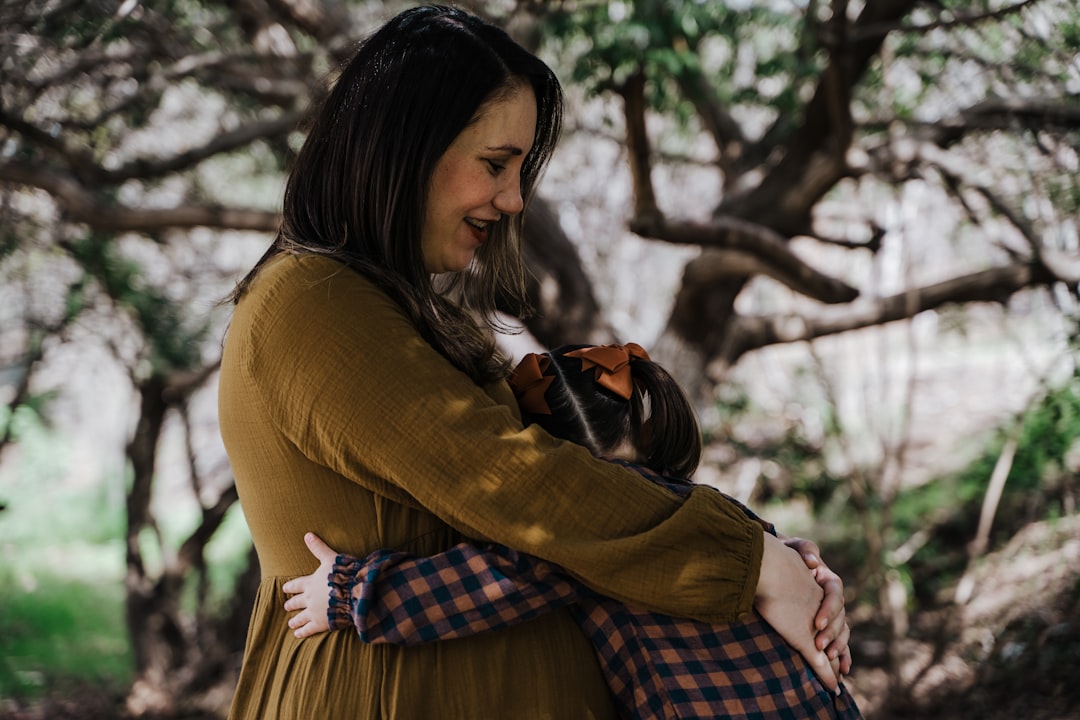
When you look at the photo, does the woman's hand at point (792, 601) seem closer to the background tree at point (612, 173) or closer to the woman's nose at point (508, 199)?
the woman's nose at point (508, 199)

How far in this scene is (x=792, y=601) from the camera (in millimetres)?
1588

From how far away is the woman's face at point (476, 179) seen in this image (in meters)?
1.68

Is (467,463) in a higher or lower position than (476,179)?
lower

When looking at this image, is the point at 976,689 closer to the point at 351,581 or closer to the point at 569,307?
the point at 569,307

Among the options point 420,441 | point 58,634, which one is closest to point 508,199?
point 420,441

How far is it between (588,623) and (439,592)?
28cm

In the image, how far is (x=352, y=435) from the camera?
1.43 meters

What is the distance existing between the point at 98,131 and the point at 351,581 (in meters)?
4.40

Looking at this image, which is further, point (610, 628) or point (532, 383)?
point (532, 383)

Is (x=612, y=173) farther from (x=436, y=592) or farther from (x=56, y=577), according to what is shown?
(x=436, y=592)

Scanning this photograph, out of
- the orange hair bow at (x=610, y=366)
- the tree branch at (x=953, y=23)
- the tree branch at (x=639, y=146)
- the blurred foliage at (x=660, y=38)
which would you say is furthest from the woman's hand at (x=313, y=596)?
the tree branch at (x=953, y=23)

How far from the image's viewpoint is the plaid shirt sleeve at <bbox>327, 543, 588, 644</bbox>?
1470 millimetres

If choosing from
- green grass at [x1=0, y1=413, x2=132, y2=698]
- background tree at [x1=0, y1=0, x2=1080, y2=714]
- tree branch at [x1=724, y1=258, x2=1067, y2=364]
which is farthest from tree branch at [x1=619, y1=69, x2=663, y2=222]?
green grass at [x1=0, y1=413, x2=132, y2=698]

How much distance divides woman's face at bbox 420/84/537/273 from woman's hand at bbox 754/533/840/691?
690mm
